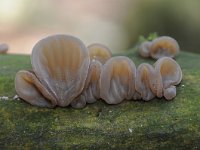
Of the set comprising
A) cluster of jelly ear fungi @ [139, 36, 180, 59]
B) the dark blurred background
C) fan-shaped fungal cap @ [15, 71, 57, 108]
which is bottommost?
the dark blurred background

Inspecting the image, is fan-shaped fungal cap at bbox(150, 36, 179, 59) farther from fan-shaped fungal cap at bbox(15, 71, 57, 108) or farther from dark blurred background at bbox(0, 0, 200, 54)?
dark blurred background at bbox(0, 0, 200, 54)

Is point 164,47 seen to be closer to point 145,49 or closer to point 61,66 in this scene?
point 145,49

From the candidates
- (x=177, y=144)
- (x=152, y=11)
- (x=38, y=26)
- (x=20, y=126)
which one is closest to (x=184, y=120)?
(x=177, y=144)

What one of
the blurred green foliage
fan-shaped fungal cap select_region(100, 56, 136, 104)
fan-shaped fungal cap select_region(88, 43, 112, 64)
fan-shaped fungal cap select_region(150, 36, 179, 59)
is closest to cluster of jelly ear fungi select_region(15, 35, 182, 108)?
fan-shaped fungal cap select_region(100, 56, 136, 104)

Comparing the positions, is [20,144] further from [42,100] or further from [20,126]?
[42,100]

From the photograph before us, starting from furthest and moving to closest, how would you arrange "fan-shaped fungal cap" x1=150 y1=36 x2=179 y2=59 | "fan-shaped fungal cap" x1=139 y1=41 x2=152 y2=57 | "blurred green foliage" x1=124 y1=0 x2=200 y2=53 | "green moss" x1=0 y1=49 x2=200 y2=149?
"blurred green foliage" x1=124 y1=0 x2=200 y2=53
"fan-shaped fungal cap" x1=139 y1=41 x2=152 y2=57
"fan-shaped fungal cap" x1=150 y1=36 x2=179 y2=59
"green moss" x1=0 y1=49 x2=200 y2=149

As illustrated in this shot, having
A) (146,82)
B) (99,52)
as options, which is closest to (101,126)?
(146,82)
